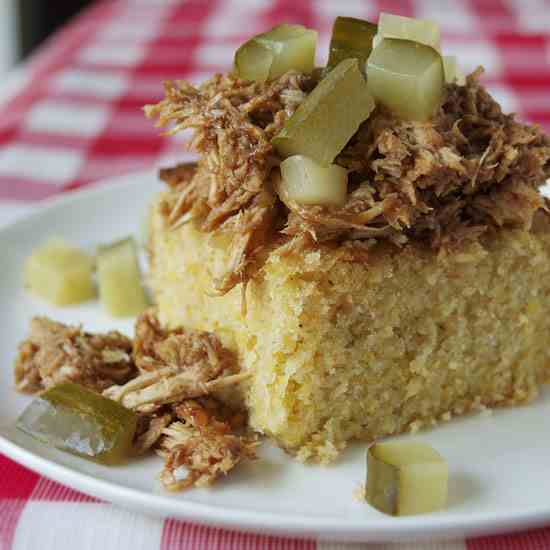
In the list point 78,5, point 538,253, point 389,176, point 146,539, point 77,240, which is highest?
point 389,176

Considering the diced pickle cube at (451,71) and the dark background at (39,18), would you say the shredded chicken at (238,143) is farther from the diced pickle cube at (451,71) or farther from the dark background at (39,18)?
the dark background at (39,18)

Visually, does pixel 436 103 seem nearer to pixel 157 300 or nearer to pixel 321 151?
pixel 321 151

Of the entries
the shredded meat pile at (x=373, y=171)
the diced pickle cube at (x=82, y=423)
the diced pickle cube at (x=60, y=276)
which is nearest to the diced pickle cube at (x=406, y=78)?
the shredded meat pile at (x=373, y=171)

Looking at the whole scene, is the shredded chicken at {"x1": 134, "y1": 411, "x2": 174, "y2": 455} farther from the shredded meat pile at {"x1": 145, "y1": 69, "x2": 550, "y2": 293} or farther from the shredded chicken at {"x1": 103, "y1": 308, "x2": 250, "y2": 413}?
the shredded meat pile at {"x1": 145, "y1": 69, "x2": 550, "y2": 293}

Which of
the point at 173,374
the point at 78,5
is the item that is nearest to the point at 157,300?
the point at 173,374

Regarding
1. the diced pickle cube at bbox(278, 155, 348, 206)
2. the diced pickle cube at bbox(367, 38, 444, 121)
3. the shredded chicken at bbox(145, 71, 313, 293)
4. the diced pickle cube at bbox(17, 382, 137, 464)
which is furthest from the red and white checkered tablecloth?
the diced pickle cube at bbox(367, 38, 444, 121)

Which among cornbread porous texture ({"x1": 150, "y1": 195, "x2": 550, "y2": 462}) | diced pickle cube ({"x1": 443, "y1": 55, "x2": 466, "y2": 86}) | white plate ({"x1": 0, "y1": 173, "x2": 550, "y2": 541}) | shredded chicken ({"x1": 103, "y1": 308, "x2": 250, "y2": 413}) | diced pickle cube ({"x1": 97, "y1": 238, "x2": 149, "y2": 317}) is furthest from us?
diced pickle cube ({"x1": 97, "y1": 238, "x2": 149, "y2": 317})
